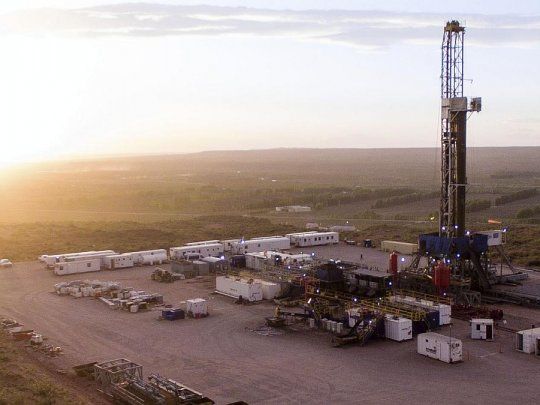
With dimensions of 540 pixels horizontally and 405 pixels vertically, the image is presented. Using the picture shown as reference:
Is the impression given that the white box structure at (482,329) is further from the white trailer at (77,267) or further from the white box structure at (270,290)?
the white trailer at (77,267)

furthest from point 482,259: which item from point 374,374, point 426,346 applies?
point 374,374

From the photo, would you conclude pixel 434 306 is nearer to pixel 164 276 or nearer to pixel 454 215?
pixel 454 215

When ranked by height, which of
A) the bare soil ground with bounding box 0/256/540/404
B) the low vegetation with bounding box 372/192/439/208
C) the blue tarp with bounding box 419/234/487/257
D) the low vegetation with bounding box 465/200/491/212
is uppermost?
the blue tarp with bounding box 419/234/487/257

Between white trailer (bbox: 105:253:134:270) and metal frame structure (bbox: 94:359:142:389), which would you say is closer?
metal frame structure (bbox: 94:359:142:389)

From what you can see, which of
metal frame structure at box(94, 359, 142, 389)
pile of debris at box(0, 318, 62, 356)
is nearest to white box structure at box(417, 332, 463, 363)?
metal frame structure at box(94, 359, 142, 389)

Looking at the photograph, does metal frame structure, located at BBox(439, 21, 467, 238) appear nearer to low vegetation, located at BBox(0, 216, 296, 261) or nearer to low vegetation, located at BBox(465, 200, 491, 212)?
low vegetation, located at BBox(0, 216, 296, 261)

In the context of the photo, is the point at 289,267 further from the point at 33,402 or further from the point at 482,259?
the point at 33,402
